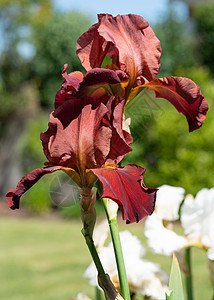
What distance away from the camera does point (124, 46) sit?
657mm

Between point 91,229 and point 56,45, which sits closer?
point 91,229

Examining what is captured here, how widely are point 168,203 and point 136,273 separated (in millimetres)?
162

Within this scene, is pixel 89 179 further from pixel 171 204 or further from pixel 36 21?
pixel 36 21

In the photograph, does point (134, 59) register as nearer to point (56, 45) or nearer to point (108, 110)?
point (108, 110)

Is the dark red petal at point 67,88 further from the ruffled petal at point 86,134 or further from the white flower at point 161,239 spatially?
the white flower at point 161,239

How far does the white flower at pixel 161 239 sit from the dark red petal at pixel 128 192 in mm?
A: 323

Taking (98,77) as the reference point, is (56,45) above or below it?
below

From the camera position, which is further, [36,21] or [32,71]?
[36,21]

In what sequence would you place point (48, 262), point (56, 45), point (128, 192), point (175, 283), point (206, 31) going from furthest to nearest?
point (206, 31)
point (56, 45)
point (48, 262)
point (175, 283)
point (128, 192)

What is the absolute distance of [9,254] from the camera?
5906 mm

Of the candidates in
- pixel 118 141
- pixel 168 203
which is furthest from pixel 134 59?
pixel 168 203

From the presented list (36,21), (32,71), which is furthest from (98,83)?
(36,21)

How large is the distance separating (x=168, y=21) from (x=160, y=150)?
401 centimetres

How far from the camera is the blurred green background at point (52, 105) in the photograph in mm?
7117
